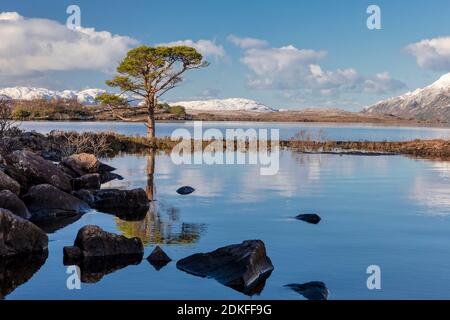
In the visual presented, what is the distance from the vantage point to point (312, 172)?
136 ft

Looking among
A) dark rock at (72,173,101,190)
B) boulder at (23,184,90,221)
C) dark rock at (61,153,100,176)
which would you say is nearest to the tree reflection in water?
boulder at (23,184,90,221)

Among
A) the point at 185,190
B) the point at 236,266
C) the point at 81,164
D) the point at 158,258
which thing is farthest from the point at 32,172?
the point at 236,266

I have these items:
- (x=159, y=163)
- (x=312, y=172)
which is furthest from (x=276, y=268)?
(x=159, y=163)

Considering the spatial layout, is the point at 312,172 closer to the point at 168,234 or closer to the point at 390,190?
the point at 390,190

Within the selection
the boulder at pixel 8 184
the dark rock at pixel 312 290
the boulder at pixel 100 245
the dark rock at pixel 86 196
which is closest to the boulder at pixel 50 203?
the boulder at pixel 8 184

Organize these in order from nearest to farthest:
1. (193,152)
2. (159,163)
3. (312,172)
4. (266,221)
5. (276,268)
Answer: (276,268) < (266,221) < (312,172) < (159,163) < (193,152)

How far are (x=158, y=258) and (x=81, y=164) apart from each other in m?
18.0

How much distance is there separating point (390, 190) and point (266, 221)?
12.3m

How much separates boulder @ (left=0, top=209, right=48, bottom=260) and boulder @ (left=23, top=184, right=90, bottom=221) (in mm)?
5074

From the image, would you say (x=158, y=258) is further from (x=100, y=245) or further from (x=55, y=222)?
(x=55, y=222)

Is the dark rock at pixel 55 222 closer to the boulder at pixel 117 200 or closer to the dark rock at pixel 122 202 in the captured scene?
the boulder at pixel 117 200

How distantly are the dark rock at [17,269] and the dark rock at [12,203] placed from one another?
12.9ft

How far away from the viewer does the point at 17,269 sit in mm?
15844

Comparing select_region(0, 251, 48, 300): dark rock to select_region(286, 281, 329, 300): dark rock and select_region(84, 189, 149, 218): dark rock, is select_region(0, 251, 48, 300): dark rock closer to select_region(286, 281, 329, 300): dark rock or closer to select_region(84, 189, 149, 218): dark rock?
select_region(286, 281, 329, 300): dark rock
